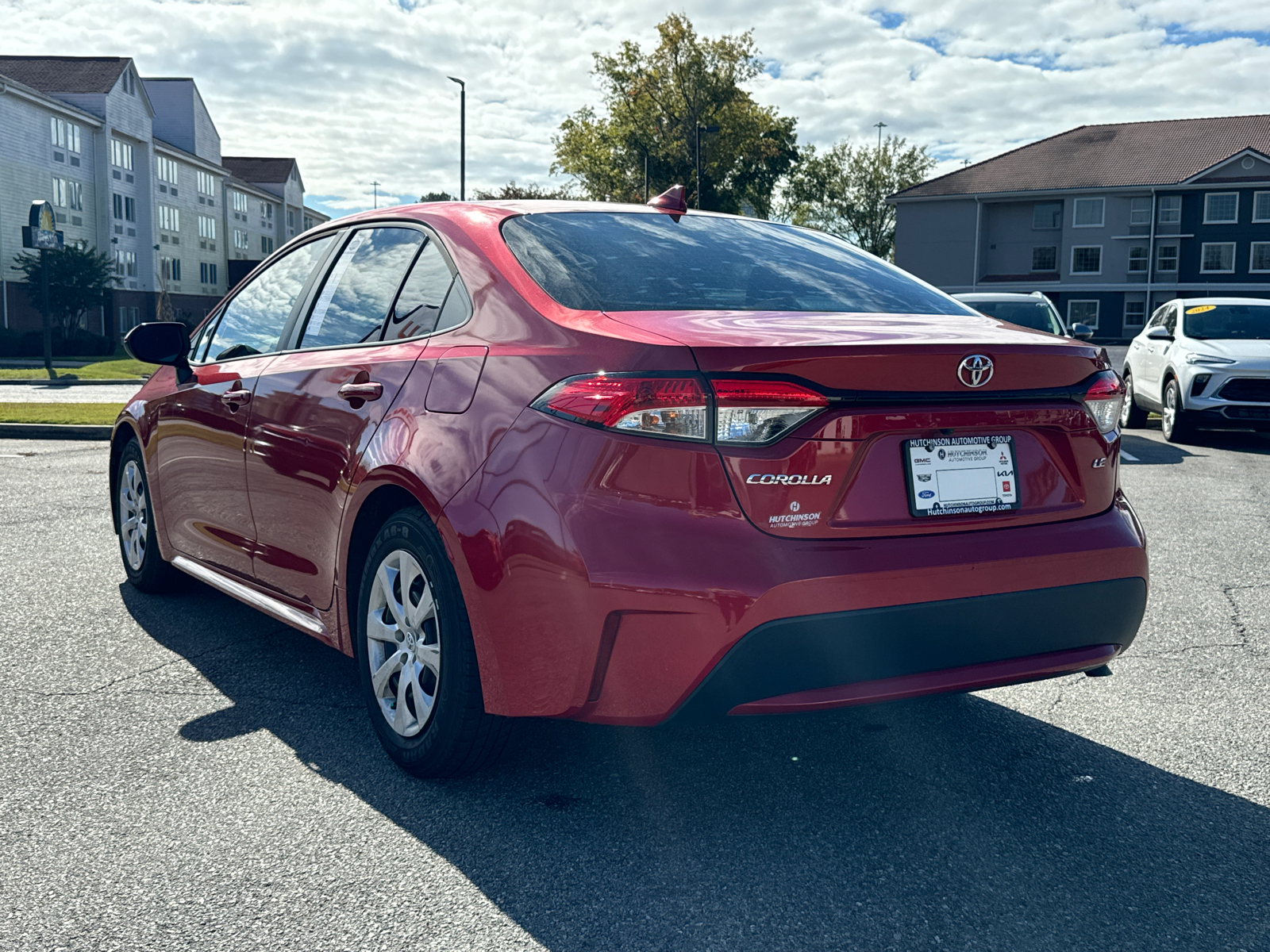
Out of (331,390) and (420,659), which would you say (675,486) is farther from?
(331,390)

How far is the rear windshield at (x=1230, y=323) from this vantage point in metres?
13.9

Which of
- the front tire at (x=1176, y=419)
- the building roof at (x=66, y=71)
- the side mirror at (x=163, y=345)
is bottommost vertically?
the front tire at (x=1176, y=419)

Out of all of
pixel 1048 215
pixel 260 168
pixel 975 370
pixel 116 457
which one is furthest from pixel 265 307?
pixel 260 168

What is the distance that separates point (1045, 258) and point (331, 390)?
193ft

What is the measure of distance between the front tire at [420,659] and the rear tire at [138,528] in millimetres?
2249

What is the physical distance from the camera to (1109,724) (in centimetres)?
384

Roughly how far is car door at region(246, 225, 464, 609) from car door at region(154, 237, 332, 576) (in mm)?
142

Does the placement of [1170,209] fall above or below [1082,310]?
above

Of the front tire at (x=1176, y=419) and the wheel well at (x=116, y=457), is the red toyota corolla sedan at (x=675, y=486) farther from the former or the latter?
the front tire at (x=1176, y=419)

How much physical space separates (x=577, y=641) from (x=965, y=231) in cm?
5913

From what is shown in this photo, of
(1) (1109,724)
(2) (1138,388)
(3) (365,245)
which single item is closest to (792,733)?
(1) (1109,724)

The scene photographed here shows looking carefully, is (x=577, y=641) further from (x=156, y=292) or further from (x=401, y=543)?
(x=156, y=292)

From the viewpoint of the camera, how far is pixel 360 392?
351cm

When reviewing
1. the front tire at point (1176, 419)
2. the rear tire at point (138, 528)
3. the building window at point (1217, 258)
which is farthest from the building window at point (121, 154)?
the rear tire at point (138, 528)
